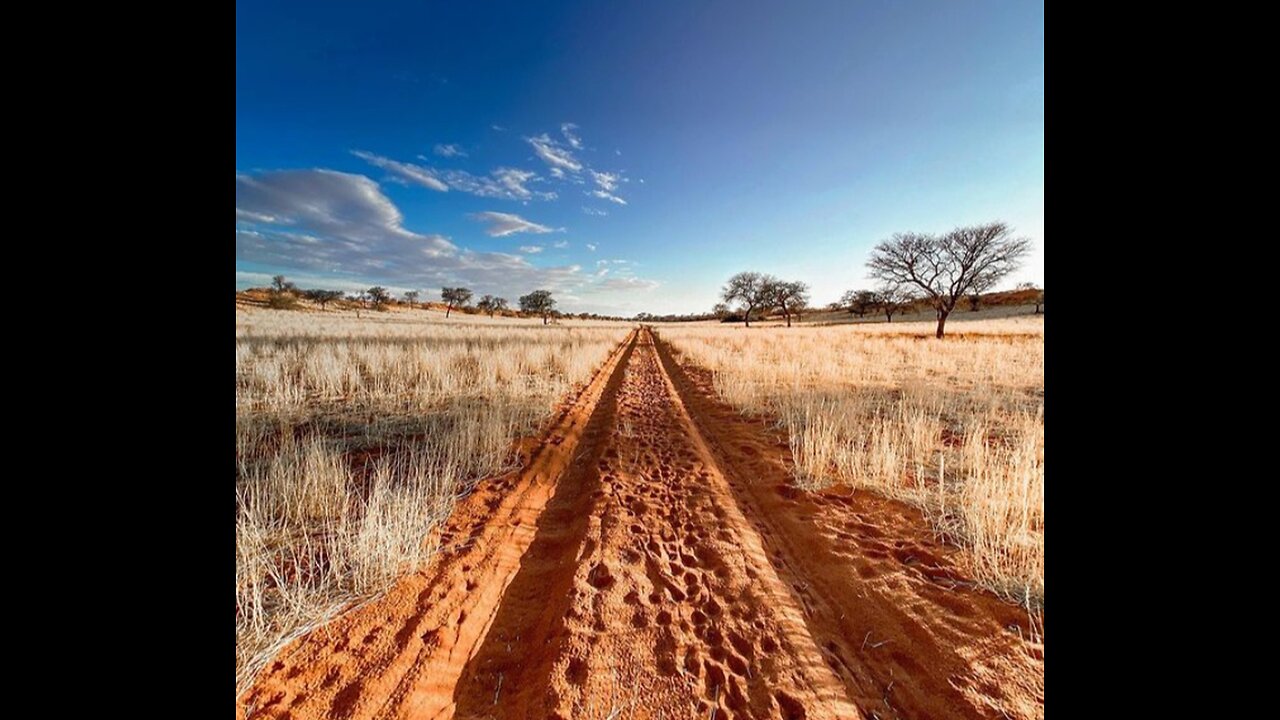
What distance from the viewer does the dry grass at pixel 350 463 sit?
210cm

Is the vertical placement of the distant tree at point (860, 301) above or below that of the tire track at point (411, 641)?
above

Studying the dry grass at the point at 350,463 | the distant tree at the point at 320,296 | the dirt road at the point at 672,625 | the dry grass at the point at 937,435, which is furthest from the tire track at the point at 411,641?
the distant tree at the point at 320,296

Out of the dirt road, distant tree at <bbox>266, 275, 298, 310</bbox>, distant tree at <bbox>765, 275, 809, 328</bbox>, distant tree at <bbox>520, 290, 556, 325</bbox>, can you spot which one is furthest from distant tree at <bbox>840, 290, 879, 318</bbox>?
distant tree at <bbox>266, 275, 298, 310</bbox>

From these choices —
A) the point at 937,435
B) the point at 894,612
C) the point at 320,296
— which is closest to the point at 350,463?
the point at 894,612

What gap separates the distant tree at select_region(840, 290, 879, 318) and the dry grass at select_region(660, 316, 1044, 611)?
160 feet

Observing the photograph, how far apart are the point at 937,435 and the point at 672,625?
4885 mm

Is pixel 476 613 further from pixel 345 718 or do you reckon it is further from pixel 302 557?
pixel 302 557

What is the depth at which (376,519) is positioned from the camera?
8.23 feet

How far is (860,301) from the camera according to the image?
5722 centimetres

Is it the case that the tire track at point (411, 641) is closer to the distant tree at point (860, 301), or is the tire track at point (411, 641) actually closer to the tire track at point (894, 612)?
the tire track at point (894, 612)

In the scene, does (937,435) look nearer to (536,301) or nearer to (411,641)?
(411,641)

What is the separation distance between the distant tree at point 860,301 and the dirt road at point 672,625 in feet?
200
